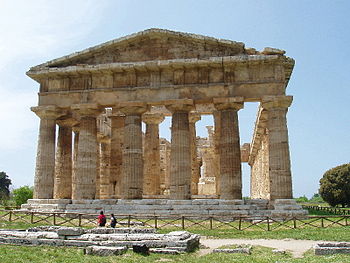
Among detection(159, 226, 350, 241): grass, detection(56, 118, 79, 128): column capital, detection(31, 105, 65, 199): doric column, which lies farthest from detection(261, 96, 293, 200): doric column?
detection(31, 105, 65, 199): doric column

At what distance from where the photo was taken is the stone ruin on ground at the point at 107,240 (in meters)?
12.8

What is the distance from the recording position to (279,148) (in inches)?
1002

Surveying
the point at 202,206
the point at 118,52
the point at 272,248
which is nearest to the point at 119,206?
the point at 202,206

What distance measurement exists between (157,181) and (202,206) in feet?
31.6

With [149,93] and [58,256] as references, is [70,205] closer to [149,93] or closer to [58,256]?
[149,93]

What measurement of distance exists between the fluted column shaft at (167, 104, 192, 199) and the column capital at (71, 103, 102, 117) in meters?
5.13

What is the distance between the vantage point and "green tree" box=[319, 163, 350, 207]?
175 ft

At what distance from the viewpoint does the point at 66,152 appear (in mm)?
31250

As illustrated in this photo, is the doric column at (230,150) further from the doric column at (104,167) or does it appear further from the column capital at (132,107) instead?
the doric column at (104,167)

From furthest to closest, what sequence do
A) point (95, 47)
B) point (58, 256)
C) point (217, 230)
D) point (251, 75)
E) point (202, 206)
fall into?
point (95, 47) → point (251, 75) → point (202, 206) → point (217, 230) → point (58, 256)

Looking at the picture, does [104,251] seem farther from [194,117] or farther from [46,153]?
[194,117]

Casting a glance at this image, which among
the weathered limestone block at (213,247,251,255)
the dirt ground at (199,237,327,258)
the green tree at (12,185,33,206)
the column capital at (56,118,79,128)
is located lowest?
the dirt ground at (199,237,327,258)

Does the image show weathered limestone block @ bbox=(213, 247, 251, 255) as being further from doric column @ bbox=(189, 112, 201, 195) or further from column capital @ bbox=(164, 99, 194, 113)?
doric column @ bbox=(189, 112, 201, 195)

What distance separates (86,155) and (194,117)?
10.1 meters
